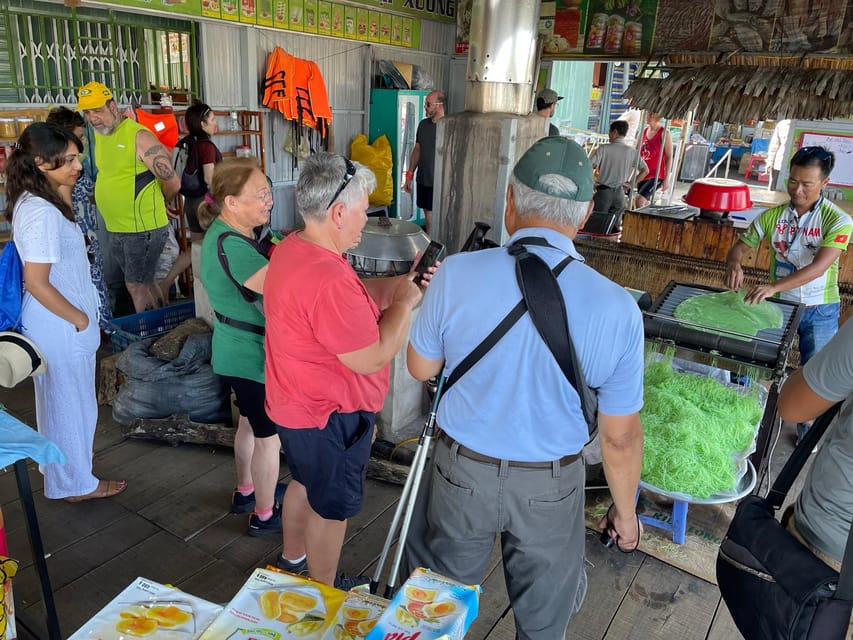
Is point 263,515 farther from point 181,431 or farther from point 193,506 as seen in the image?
point 181,431

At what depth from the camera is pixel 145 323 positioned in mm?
4621

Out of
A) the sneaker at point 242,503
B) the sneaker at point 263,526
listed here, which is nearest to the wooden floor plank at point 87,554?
the sneaker at point 242,503

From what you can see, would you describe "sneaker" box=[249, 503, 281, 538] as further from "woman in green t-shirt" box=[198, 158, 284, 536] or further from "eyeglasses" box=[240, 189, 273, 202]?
"eyeglasses" box=[240, 189, 273, 202]

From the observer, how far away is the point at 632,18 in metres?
6.26

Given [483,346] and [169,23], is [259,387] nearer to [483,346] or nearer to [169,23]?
[483,346]

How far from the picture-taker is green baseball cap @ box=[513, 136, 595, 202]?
5.43 ft

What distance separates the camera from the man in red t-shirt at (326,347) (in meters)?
2.02

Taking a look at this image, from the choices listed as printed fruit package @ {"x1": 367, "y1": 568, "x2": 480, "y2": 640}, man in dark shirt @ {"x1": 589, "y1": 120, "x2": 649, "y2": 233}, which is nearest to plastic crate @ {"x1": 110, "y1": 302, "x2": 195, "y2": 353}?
printed fruit package @ {"x1": 367, "y1": 568, "x2": 480, "y2": 640}

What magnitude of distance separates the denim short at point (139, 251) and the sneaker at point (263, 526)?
285cm

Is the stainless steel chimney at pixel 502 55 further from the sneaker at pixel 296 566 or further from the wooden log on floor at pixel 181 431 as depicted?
the sneaker at pixel 296 566

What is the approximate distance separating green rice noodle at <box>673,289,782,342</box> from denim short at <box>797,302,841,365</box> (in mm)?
488

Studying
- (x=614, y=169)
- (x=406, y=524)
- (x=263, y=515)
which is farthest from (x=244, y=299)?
(x=614, y=169)

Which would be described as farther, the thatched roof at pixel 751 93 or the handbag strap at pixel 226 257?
the thatched roof at pixel 751 93

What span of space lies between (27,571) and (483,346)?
2458mm
